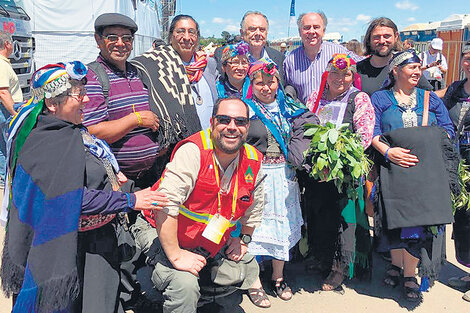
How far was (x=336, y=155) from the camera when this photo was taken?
3234 mm

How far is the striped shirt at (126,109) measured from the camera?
9.90 ft

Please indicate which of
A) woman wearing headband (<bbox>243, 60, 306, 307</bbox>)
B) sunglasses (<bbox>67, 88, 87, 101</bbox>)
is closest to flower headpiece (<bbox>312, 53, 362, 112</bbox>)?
woman wearing headband (<bbox>243, 60, 306, 307</bbox>)

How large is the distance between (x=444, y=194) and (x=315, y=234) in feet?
3.88

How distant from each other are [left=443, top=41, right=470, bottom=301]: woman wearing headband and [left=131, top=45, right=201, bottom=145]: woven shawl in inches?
94.8

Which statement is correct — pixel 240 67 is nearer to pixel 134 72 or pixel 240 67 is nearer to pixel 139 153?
pixel 134 72

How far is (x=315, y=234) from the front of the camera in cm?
393

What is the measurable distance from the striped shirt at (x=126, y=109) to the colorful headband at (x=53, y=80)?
551 mm

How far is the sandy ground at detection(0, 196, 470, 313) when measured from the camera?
3.67 meters

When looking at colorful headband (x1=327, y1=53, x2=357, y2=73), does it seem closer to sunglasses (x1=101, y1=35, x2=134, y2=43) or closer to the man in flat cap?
the man in flat cap

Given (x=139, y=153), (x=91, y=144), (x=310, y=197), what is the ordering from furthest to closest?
(x=310, y=197), (x=139, y=153), (x=91, y=144)

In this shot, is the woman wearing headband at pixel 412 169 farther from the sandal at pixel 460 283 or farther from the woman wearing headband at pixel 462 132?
the sandal at pixel 460 283

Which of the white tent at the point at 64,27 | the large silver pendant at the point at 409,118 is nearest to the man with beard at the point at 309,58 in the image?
the large silver pendant at the point at 409,118

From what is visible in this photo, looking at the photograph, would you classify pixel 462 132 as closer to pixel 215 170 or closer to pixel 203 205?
pixel 215 170

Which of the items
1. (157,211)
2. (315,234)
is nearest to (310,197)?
(315,234)
